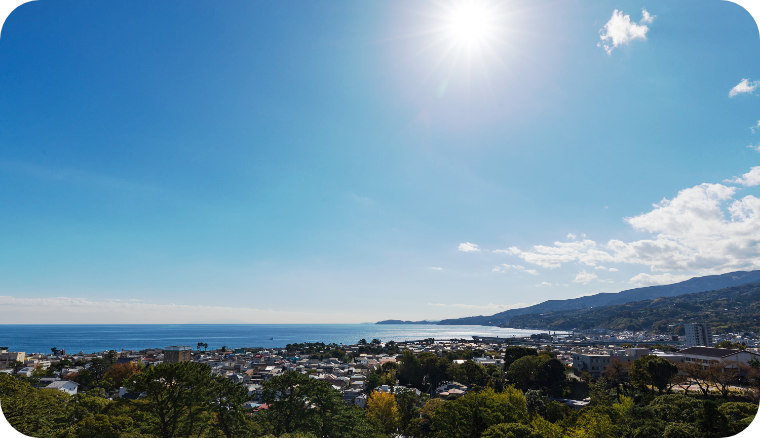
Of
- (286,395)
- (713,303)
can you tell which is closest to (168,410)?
(286,395)

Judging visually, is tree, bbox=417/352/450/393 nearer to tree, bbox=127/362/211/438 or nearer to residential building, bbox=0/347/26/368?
tree, bbox=127/362/211/438

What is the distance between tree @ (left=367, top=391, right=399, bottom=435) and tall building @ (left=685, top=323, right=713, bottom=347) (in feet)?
377

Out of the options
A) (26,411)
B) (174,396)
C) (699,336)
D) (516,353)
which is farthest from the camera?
(699,336)

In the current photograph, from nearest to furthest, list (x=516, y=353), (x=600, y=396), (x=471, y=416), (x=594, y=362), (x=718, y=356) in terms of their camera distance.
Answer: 1. (x=471, y=416)
2. (x=600, y=396)
3. (x=718, y=356)
4. (x=594, y=362)
5. (x=516, y=353)

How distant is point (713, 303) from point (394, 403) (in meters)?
251

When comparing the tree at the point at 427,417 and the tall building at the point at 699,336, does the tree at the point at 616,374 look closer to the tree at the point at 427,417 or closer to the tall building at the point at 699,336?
the tree at the point at 427,417

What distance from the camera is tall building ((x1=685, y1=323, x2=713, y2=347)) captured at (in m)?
101

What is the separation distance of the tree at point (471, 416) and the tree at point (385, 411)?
922 centimetres

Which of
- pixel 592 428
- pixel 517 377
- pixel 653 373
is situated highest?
pixel 592 428

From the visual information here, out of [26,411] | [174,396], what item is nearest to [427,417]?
[174,396]

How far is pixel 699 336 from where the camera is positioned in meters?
102

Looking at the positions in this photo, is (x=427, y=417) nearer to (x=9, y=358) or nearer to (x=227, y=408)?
(x=227, y=408)

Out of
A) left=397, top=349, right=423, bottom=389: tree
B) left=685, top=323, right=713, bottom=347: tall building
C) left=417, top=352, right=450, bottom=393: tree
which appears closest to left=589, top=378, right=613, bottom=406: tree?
left=417, top=352, right=450, bottom=393: tree

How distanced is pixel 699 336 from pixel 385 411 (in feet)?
390
